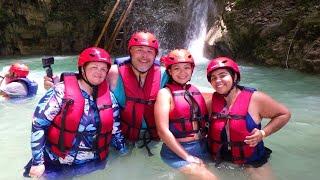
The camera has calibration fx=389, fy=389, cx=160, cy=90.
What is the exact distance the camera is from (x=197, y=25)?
1645 cm

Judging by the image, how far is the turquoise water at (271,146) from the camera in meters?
4.19

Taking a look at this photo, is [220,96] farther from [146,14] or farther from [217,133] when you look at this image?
[146,14]

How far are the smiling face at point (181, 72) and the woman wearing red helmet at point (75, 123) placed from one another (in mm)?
715

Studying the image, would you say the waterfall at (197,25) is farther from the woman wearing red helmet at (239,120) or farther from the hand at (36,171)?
the hand at (36,171)

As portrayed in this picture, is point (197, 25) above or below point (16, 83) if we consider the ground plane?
above

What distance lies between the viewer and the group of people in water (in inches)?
144

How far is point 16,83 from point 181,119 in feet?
17.2

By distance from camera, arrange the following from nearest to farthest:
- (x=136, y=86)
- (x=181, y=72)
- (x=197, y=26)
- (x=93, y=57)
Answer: (x=93, y=57) → (x=181, y=72) → (x=136, y=86) → (x=197, y=26)

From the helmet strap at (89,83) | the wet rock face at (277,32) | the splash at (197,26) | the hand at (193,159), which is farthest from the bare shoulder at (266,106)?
the splash at (197,26)

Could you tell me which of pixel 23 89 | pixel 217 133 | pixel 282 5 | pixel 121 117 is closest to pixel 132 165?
pixel 121 117

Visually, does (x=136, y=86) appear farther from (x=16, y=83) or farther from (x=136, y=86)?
(x=16, y=83)

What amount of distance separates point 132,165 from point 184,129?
832 millimetres

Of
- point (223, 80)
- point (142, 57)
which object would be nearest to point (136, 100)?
point (142, 57)

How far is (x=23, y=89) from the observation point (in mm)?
8148
